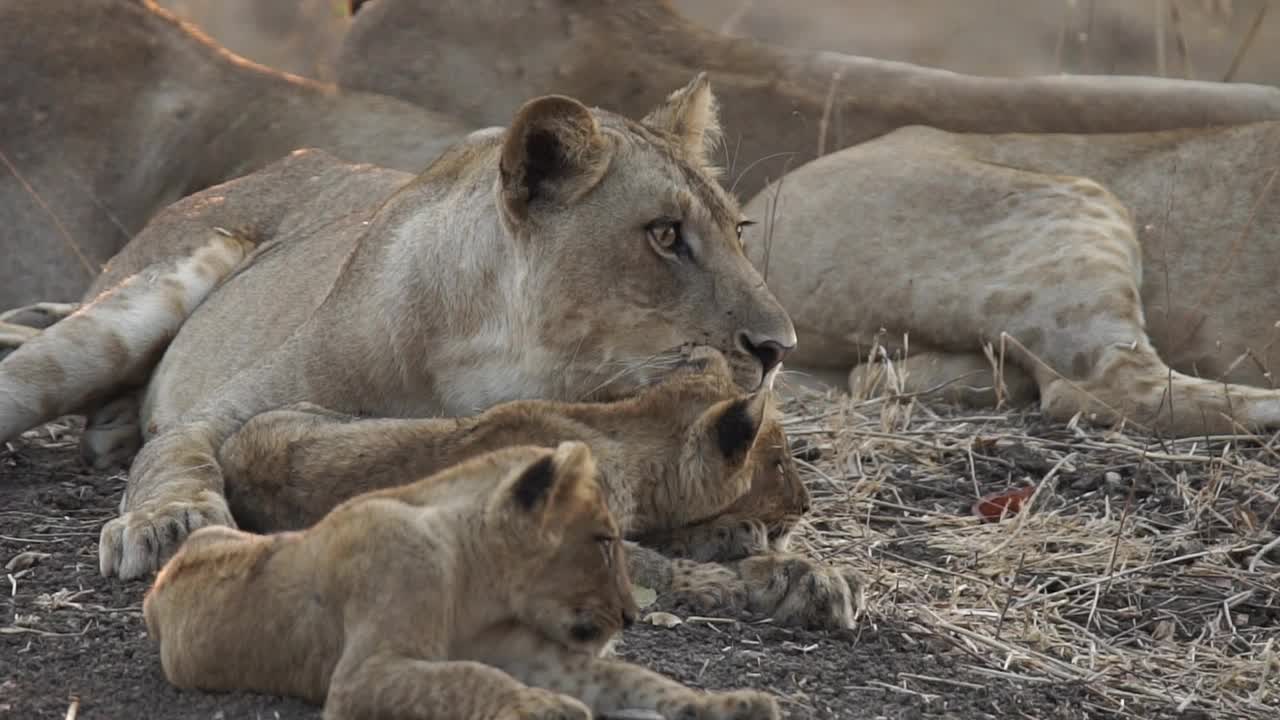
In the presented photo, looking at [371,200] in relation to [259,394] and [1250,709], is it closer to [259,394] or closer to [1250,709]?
[259,394]

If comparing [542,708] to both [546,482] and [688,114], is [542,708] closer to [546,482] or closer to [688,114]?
[546,482]

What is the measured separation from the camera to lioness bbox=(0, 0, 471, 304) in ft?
22.0

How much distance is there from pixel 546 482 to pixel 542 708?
12.7 inches

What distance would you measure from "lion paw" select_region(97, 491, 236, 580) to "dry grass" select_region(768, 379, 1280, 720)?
1.13 meters

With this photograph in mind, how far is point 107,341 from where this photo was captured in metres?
5.18

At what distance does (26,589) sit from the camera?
11.7 feet

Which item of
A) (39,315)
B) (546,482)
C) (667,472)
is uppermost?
(546,482)

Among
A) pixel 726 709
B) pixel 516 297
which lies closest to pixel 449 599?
pixel 726 709

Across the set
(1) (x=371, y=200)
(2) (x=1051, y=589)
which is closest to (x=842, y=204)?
(1) (x=371, y=200)

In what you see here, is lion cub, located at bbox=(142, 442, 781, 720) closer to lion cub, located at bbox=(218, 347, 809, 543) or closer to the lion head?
lion cub, located at bbox=(218, 347, 809, 543)

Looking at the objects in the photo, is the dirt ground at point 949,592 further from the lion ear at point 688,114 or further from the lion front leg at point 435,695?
the lion ear at point 688,114

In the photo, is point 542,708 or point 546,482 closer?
point 542,708

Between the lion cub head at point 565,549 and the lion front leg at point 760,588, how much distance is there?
67cm

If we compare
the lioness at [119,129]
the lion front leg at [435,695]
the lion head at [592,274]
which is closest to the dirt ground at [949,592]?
the lion front leg at [435,695]
